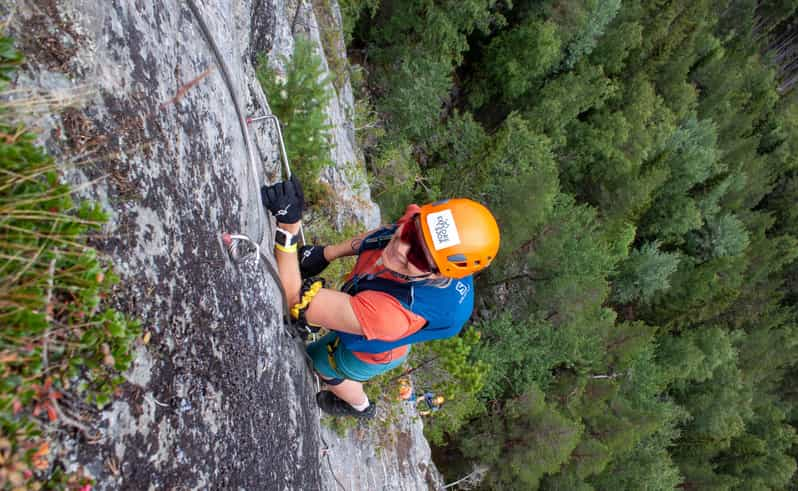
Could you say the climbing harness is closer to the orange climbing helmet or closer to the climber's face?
the climber's face

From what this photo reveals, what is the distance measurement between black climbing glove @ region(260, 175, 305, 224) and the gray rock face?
13 centimetres

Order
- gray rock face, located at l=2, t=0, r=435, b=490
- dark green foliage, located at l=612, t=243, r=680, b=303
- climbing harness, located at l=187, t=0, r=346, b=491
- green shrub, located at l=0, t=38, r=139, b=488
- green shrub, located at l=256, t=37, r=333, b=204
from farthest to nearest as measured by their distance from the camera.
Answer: dark green foliage, located at l=612, t=243, r=680, b=303, green shrub, located at l=256, t=37, r=333, b=204, climbing harness, located at l=187, t=0, r=346, b=491, gray rock face, located at l=2, t=0, r=435, b=490, green shrub, located at l=0, t=38, r=139, b=488

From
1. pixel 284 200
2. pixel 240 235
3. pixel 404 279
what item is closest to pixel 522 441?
pixel 404 279

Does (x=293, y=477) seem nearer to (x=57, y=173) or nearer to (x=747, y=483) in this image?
(x=57, y=173)

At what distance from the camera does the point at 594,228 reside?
18.4m

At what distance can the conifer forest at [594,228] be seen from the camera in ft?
45.3

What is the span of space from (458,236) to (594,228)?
16941 millimetres

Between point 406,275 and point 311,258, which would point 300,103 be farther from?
point 406,275

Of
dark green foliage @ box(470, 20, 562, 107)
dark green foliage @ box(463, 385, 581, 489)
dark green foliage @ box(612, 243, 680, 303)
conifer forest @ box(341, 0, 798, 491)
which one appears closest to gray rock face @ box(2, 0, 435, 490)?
conifer forest @ box(341, 0, 798, 491)

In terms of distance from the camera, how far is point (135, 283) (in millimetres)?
1946

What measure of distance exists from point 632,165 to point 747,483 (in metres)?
21.0

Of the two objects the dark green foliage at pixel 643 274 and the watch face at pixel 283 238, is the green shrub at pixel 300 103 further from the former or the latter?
the dark green foliage at pixel 643 274

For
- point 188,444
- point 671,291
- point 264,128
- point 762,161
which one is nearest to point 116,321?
point 188,444

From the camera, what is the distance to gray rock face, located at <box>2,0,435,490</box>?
5.99 feet
